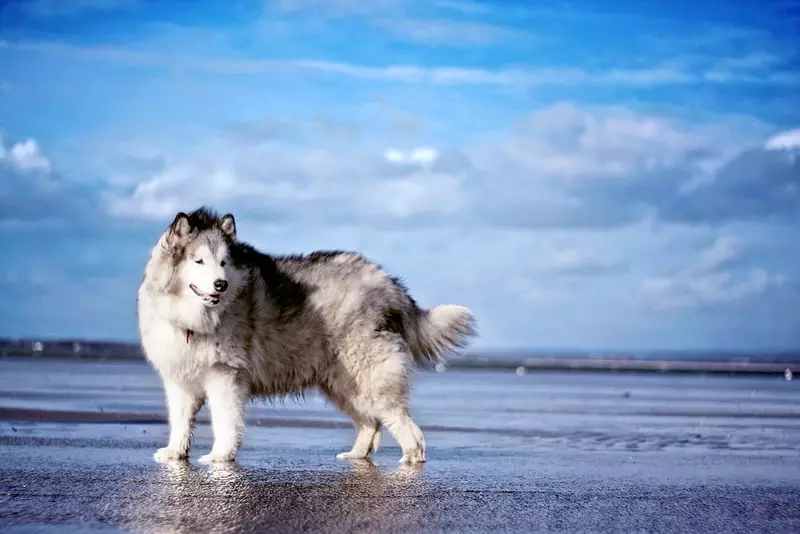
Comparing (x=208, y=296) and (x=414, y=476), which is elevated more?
(x=208, y=296)

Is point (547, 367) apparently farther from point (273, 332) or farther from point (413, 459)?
point (273, 332)

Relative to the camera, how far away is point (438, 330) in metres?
10.4

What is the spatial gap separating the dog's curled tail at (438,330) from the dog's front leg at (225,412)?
1902 mm

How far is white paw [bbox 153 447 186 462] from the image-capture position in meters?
9.28

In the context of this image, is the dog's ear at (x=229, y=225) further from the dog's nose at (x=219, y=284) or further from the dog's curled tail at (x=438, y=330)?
the dog's curled tail at (x=438, y=330)

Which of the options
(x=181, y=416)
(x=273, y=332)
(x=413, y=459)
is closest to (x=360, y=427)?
(x=413, y=459)

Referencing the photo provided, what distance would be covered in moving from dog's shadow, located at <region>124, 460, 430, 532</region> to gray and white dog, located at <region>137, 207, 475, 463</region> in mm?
689

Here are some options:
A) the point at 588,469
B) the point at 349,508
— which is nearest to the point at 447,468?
the point at 588,469

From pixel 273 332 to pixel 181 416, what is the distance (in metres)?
1.11

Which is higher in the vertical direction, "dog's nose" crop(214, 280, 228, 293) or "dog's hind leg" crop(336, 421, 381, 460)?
"dog's nose" crop(214, 280, 228, 293)

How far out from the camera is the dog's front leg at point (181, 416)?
31.1 feet

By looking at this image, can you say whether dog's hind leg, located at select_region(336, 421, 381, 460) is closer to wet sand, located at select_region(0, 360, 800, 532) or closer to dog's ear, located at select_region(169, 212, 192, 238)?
wet sand, located at select_region(0, 360, 800, 532)

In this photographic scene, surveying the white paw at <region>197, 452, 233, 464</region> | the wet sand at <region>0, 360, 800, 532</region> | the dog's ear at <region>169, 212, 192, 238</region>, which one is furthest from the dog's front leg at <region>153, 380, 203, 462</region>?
the dog's ear at <region>169, 212, 192, 238</region>

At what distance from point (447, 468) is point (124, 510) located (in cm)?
341
